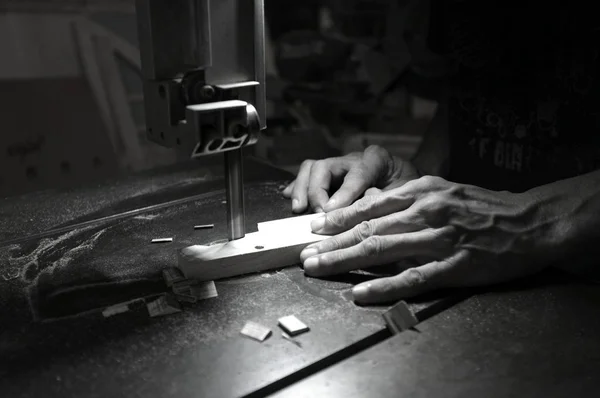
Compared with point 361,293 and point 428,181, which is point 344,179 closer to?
point 428,181

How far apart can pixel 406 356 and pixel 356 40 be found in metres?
2.71

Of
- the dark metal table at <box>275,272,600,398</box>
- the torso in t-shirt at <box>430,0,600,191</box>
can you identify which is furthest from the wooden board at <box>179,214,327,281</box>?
the torso in t-shirt at <box>430,0,600,191</box>

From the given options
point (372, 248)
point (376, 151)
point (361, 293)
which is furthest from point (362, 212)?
point (376, 151)

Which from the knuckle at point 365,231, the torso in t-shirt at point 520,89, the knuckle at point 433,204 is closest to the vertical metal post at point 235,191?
the knuckle at point 365,231

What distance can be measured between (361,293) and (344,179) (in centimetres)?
54

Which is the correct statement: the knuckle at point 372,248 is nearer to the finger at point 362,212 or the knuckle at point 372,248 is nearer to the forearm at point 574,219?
the finger at point 362,212

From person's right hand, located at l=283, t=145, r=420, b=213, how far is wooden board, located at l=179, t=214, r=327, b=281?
212 millimetres

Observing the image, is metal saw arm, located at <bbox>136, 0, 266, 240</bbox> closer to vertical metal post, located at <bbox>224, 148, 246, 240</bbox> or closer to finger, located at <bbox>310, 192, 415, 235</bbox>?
vertical metal post, located at <bbox>224, 148, 246, 240</bbox>

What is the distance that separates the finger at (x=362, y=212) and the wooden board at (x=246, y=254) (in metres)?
0.03

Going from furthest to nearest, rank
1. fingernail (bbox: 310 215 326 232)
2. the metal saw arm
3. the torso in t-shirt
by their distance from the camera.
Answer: the torso in t-shirt < fingernail (bbox: 310 215 326 232) < the metal saw arm

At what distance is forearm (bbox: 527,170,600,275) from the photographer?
1.07 m

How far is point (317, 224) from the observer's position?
3.88ft

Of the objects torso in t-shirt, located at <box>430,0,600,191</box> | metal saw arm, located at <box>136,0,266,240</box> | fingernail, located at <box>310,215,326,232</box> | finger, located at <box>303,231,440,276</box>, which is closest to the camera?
metal saw arm, located at <box>136,0,266,240</box>

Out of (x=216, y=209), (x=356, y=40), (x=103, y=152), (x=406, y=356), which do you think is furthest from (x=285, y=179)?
(x=356, y=40)
